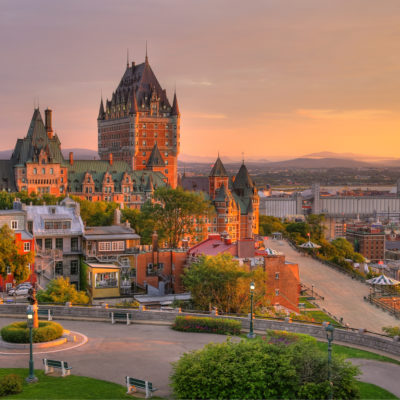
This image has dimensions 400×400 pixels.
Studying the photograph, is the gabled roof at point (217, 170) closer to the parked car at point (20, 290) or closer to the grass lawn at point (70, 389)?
the parked car at point (20, 290)

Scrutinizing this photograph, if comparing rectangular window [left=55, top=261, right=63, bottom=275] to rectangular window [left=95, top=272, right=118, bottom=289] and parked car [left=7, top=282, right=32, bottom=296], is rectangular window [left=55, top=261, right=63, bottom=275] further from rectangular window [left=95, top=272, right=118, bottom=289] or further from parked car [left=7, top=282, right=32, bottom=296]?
rectangular window [left=95, top=272, right=118, bottom=289]

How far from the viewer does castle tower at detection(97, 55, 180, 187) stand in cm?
17662

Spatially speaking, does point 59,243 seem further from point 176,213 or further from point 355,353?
point 355,353

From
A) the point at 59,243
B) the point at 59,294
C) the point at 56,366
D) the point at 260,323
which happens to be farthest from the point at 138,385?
the point at 59,243

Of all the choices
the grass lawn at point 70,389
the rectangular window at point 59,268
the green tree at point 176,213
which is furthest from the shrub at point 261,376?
the green tree at point 176,213

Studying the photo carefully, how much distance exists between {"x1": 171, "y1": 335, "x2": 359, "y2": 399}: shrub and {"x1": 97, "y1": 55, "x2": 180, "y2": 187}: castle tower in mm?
145518

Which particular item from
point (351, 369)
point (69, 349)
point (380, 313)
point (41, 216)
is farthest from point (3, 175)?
point (351, 369)

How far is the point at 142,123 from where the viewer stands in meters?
179

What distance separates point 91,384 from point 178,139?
6099 inches

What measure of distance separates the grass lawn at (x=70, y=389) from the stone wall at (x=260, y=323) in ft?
36.4

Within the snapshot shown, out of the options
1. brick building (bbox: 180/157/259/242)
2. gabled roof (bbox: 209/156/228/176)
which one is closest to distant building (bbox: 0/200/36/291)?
brick building (bbox: 180/157/259/242)

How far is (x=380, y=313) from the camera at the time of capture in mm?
77312

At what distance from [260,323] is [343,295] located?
2096 inches

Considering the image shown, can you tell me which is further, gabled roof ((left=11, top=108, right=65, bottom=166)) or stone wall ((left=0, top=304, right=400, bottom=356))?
gabled roof ((left=11, top=108, right=65, bottom=166))
